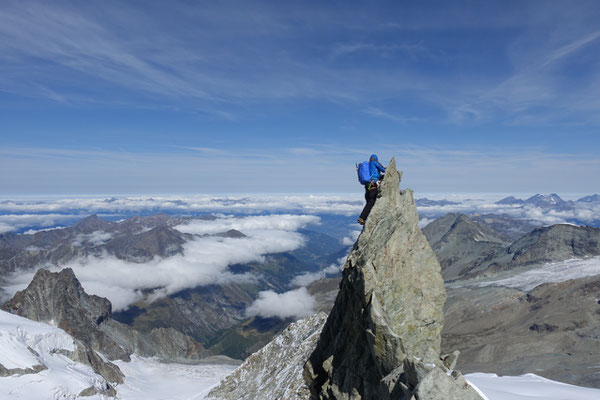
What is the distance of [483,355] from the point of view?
170 meters

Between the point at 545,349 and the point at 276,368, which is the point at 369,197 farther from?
the point at 545,349

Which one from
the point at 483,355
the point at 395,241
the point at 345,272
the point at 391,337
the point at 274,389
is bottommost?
the point at 483,355

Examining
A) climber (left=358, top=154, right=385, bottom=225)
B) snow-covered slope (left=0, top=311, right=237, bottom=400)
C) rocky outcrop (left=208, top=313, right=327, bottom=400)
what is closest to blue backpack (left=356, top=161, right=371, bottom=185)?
climber (left=358, top=154, right=385, bottom=225)

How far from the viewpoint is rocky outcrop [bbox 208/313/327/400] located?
75.8 meters

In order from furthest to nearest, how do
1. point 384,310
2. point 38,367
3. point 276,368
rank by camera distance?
point 38,367, point 276,368, point 384,310

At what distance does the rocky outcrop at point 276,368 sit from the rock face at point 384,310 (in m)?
37.3

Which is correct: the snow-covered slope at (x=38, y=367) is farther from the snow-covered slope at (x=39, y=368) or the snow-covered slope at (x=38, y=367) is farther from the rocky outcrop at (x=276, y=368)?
the rocky outcrop at (x=276, y=368)

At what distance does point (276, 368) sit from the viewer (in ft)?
300

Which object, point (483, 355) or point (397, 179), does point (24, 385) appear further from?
point (483, 355)

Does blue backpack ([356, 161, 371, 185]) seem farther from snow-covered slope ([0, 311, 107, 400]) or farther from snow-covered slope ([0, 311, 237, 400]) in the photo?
snow-covered slope ([0, 311, 107, 400])

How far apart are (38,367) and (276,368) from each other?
130 meters

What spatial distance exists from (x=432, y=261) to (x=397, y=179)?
7954mm

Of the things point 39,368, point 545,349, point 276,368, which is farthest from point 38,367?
point 545,349

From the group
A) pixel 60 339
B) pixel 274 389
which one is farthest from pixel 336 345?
pixel 60 339
